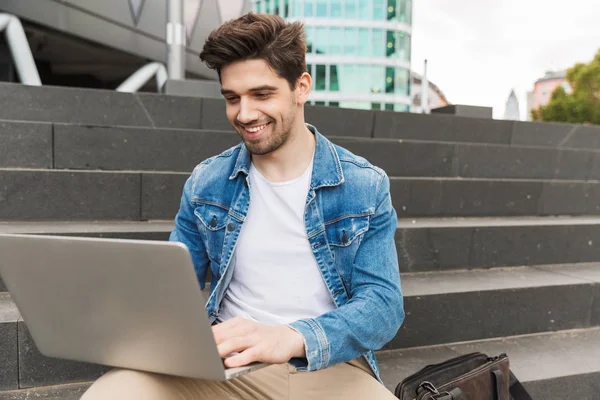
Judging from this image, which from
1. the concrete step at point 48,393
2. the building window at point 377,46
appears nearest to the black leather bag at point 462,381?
the concrete step at point 48,393

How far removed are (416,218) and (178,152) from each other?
Answer: 6.11 feet

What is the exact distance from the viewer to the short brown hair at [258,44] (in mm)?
1542

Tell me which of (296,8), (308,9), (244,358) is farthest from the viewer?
(308,9)

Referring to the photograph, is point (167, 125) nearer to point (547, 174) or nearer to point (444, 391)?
point (444, 391)

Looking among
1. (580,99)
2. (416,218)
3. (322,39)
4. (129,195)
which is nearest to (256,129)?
(129,195)

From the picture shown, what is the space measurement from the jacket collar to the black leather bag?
2.51 feet

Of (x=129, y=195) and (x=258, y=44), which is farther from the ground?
(x=258, y=44)

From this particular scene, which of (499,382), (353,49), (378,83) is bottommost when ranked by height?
(499,382)

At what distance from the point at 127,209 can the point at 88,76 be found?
53.4ft

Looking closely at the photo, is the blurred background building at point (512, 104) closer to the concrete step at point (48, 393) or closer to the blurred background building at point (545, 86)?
the blurred background building at point (545, 86)

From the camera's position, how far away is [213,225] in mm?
1776

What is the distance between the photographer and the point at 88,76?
17.6m

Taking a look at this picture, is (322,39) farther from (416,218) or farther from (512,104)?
(512,104)

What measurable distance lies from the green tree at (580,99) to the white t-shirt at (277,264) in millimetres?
29179
